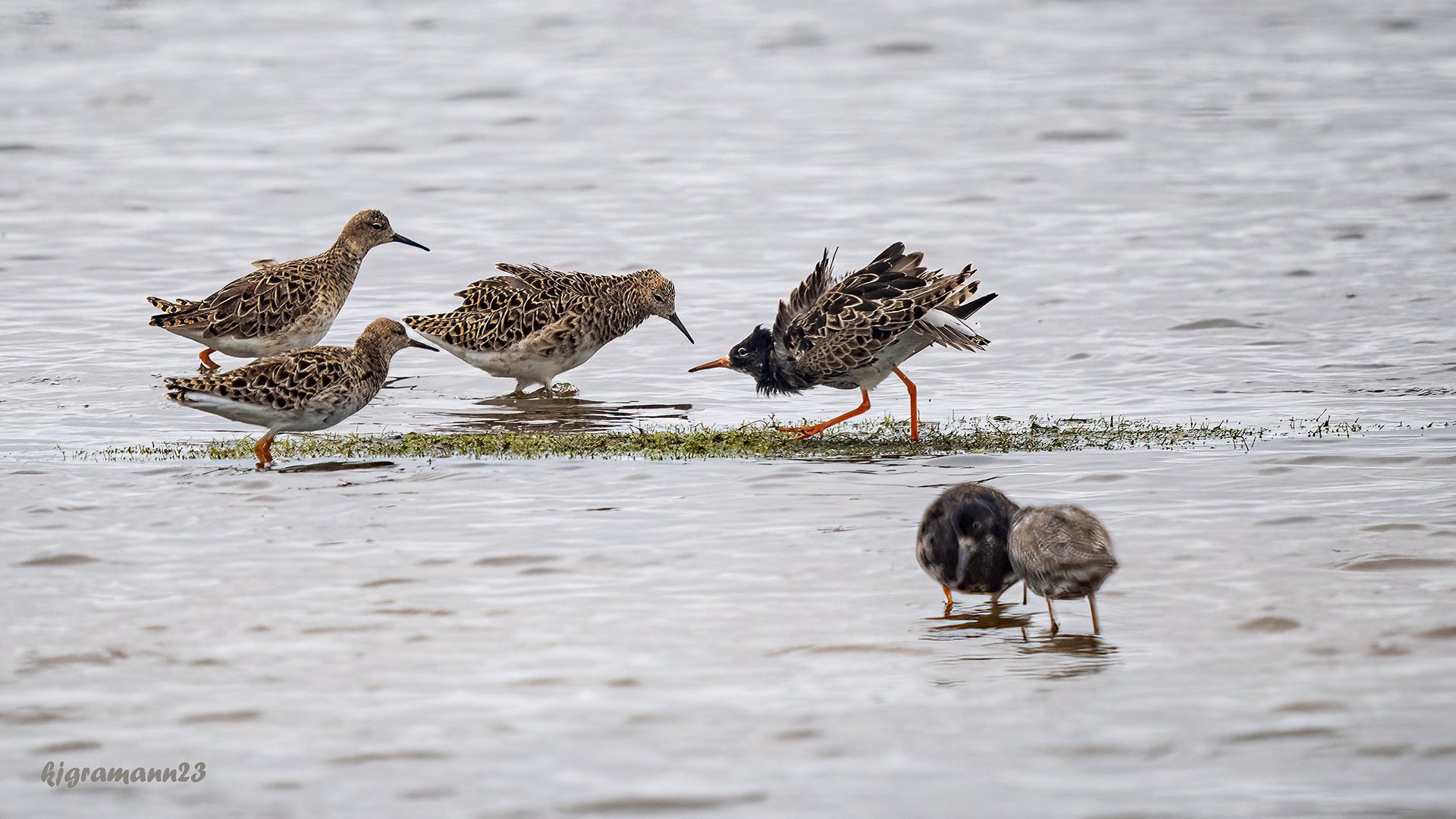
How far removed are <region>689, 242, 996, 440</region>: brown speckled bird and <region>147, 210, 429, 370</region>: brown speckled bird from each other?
3.86m

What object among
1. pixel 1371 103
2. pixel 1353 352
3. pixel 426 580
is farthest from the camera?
pixel 1371 103

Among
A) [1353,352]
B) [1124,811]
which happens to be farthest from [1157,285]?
[1124,811]

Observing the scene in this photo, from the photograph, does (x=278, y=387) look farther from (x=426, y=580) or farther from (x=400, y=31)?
(x=400, y=31)

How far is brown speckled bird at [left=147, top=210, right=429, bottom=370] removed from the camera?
15.0 metres

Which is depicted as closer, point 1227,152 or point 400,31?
point 1227,152

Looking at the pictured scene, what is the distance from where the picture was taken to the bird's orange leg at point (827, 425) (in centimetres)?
1283

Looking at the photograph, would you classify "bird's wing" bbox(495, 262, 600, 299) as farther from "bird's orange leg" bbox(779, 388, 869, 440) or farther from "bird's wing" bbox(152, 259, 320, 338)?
"bird's orange leg" bbox(779, 388, 869, 440)

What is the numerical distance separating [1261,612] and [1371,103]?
2237cm

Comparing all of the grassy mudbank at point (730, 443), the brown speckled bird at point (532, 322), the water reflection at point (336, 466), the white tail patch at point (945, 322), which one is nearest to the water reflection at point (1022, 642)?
the grassy mudbank at point (730, 443)

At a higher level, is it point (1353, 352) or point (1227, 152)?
point (1227, 152)

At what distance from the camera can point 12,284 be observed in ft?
63.2

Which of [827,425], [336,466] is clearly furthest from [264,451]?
[827,425]
